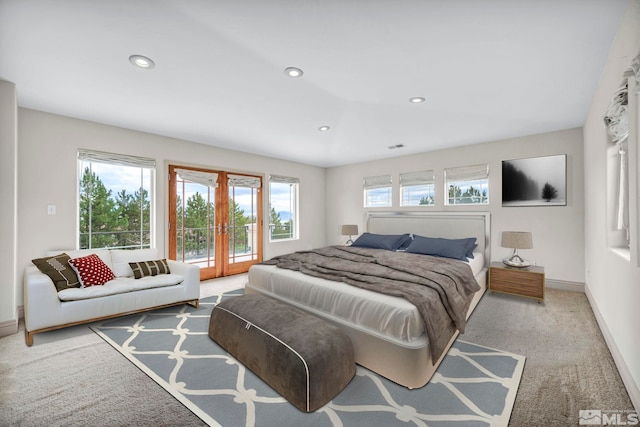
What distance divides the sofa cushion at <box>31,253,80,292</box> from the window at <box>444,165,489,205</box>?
550 cm

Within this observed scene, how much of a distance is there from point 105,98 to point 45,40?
1008 millimetres

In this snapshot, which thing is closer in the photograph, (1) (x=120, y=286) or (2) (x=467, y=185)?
(1) (x=120, y=286)

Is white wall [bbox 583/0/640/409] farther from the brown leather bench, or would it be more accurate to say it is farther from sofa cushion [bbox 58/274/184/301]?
sofa cushion [bbox 58/274/184/301]

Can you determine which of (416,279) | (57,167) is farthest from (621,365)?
(57,167)

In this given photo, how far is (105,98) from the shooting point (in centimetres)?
293

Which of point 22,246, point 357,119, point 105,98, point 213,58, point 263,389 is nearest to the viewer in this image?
point 263,389

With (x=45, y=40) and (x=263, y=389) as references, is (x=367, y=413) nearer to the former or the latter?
(x=263, y=389)

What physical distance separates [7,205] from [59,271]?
0.78 metres

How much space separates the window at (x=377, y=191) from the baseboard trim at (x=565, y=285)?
292 cm

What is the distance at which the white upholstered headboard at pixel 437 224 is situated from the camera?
4551 mm

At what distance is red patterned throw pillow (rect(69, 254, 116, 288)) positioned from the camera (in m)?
2.97

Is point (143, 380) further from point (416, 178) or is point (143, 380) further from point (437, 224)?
point (416, 178)

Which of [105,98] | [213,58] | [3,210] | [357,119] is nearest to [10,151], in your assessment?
[3,210]

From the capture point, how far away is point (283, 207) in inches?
247
